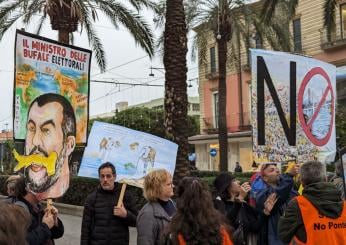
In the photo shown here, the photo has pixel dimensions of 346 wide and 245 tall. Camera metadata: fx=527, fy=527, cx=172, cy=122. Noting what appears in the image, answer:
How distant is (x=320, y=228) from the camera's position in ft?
13.3

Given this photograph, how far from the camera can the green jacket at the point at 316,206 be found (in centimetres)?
409

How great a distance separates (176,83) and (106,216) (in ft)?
19.7

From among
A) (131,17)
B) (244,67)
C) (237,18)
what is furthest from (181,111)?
(244,67)

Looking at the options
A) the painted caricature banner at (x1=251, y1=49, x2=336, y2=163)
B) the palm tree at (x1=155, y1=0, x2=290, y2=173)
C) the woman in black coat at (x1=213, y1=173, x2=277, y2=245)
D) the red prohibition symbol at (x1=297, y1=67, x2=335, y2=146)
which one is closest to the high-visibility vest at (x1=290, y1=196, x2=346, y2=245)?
the woman in black coat at (x1=213, y1=173, x2=277, y2=245)

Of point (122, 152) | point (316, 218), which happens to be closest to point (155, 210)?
point (316, 218)

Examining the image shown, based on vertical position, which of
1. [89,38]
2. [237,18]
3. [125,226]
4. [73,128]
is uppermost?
[237,18]

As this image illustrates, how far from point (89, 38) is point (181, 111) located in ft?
28.4

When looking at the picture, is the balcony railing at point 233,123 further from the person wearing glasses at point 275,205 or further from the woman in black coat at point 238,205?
the woman in black coat at point 238,205

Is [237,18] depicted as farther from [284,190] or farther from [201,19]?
[284,190]

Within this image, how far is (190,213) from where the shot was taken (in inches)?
139

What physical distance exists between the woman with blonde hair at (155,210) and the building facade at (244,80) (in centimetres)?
2056

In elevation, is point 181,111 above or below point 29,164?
above

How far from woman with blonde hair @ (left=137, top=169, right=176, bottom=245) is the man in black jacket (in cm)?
85

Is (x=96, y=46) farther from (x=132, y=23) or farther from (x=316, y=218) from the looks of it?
(x=316, y=218)
